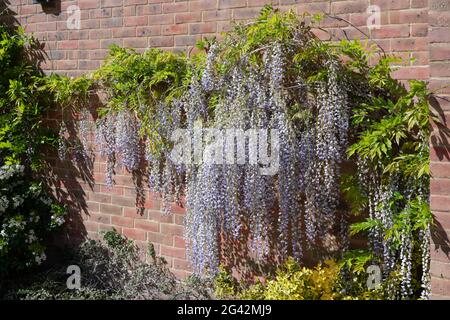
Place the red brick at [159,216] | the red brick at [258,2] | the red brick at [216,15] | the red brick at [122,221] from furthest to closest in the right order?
the red brick at [122,221], the red brick at [159,216], the red brick at [216,15], the red brick at [258,2]

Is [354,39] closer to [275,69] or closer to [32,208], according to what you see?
[275,69]

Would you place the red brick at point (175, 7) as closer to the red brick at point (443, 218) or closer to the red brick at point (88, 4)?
the red brick at point (88, 4)

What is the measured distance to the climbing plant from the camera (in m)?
3.50

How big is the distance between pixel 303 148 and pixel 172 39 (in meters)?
1.63

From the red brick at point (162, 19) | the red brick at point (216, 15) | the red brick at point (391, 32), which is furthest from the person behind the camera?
the red brick at point (162, 19)

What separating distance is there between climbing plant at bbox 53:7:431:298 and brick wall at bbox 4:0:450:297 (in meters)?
0.13

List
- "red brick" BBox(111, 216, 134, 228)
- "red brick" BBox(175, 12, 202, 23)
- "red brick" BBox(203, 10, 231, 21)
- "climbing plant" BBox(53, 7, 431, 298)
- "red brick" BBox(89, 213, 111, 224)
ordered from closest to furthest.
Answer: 1. "climbing plant" BBox(53, 7, 431, 298)
2. "red brick" BBox(203, 10, 231, 21)
3. "red brick" BBox(175, 12, 202, 23)
4. "red brick" BBox(111, 216, 134, 228)
5. "red brick" BBox(89, 213, 111, 224)

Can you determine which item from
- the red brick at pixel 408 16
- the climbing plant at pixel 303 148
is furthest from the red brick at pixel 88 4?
the red brick at pixel 408 16

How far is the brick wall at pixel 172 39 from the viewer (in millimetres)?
3209

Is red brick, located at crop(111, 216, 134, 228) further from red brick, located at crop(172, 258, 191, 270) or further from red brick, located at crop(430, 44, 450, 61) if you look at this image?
red brick, located at crop(430, 44, 450, 61)

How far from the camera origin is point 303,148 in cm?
370

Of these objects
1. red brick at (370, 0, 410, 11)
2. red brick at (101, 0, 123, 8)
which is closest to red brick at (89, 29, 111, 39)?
red brick at (101, 0, 123, 8)

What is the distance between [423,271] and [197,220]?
153cm

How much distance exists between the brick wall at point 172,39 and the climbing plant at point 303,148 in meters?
0.13
